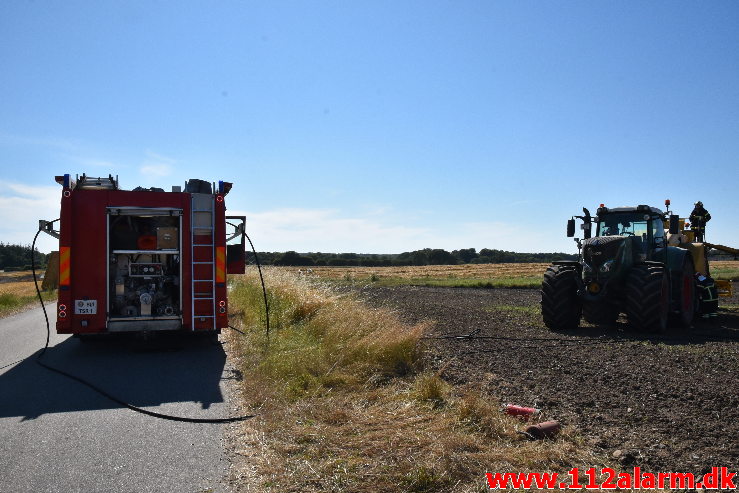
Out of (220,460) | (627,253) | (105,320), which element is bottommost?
(220,460)

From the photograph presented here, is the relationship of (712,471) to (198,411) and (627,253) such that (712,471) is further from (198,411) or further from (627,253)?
(627,253)

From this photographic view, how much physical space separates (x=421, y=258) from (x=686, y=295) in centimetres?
6260

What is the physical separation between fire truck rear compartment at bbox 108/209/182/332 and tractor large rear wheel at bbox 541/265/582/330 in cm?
718

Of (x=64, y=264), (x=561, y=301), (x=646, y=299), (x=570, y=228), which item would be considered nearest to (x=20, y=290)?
(x=64, y=264)

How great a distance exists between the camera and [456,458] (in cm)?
460

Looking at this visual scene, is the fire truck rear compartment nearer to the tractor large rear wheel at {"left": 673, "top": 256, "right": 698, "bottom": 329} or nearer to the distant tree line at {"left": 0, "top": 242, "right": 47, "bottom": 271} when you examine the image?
the tractor large rear wheel at {"left": 673, "top": 256, "right": 698, "bottom": 329}

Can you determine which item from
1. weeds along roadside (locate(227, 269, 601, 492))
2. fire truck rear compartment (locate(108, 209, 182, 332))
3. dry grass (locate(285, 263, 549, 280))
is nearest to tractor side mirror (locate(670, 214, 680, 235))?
weeds along roadside (locate(227, 269, 601, 492))

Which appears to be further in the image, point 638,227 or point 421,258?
point 421,258

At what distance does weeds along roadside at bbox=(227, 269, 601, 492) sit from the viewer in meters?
4.52

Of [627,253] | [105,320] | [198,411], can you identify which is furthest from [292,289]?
[198,411]

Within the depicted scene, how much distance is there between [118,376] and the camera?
28.8ft

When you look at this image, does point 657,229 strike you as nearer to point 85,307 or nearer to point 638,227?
point 638,227

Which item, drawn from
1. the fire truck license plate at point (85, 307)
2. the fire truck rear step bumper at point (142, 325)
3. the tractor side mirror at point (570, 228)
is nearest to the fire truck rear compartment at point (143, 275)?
the fire truck rear step bumper at point (142, 325)

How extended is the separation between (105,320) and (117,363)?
2.61 feet
